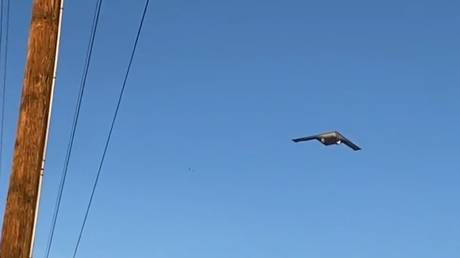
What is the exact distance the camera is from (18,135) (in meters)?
12.0

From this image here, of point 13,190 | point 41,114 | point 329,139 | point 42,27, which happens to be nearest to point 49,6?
point 42,27

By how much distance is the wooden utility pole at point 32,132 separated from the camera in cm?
1145

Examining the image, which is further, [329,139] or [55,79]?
[329,139]

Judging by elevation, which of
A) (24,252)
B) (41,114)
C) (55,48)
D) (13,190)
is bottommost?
(24,252)

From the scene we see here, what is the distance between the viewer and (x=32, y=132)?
11.9 m

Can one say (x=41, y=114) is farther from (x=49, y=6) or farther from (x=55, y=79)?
(x=49, y=6)

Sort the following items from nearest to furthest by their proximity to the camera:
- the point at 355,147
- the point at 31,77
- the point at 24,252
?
1. the point at 24,252
2. the point at 31,77
3. the point at 355,147

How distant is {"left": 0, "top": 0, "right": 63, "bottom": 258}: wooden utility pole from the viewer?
11453 millimetres

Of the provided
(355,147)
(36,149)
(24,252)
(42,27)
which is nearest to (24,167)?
(36,149)

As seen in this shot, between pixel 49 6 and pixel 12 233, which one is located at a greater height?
pixel 49 6

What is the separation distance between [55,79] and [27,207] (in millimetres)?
1839

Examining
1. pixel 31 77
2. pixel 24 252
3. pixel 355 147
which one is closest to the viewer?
pixel 24 252

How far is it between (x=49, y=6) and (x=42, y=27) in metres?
0.33

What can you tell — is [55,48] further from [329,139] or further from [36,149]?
[329,139]
